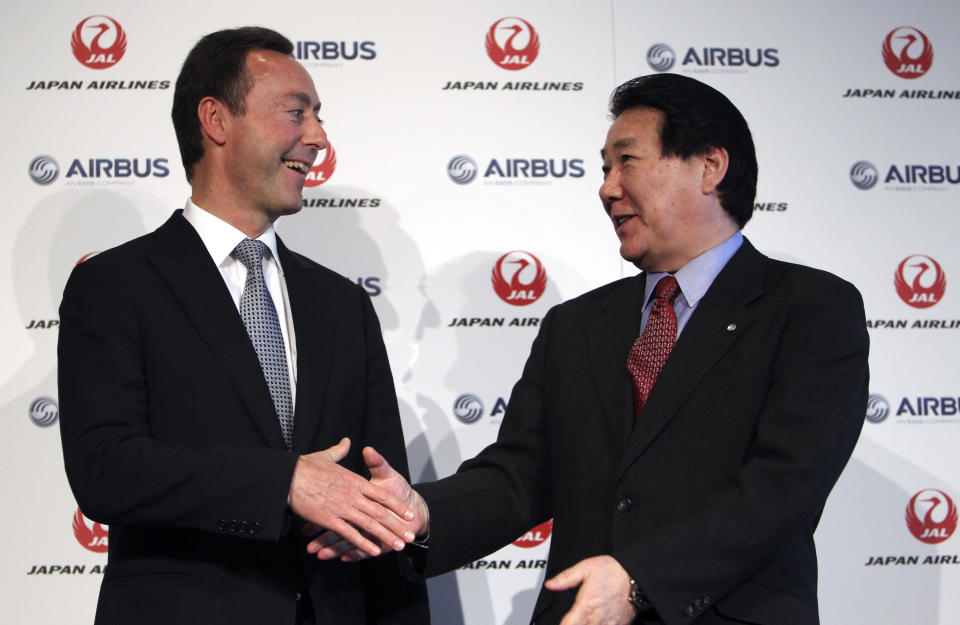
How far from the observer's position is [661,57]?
3715 millimetres

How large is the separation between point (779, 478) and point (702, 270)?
1.94 ft

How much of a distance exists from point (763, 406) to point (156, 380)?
1.33 m

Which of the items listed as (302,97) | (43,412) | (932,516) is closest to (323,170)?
(302,97)

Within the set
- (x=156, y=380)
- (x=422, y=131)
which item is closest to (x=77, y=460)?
(x=156, y=380)

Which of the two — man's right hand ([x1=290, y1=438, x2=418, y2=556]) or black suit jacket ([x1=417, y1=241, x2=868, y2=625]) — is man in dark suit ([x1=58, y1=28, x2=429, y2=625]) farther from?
black suit jacket ([x1=417, y1=241, x2=868, y2=625])

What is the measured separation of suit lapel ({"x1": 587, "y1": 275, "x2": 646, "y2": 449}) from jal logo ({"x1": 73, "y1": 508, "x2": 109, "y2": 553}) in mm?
2044

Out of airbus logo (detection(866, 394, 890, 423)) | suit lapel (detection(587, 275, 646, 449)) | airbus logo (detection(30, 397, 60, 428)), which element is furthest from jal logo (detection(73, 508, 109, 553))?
airbus logo (detection(866, 394, 890, 423))

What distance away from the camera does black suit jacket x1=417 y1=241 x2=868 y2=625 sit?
→ 1.84 m

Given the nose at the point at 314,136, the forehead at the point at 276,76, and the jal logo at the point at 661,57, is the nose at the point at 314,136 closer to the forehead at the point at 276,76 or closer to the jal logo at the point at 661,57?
the forehead at the point at 276,76

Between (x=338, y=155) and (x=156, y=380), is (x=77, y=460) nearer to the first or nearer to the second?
(x=156, y=380)

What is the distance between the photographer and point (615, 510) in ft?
6.57

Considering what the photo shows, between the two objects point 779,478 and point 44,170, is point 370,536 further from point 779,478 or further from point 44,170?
point 44,170

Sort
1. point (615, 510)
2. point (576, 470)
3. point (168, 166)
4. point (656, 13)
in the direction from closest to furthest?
point (615, 510) → point (576, 470) → point (168, 166) → point (656, 13)

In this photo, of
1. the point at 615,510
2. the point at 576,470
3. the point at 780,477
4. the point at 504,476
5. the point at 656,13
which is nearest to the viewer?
the point at 780,477
